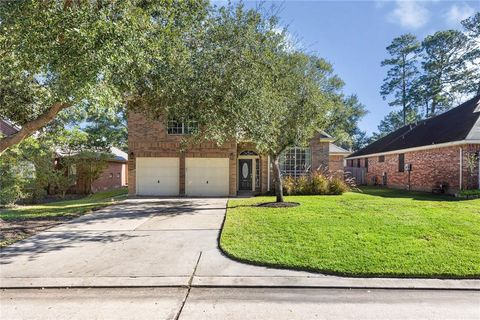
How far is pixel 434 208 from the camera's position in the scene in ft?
34.7

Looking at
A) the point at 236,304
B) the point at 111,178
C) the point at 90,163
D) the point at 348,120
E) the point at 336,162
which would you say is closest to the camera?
the point at 236,304

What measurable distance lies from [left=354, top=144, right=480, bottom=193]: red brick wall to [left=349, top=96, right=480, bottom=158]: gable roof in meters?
0.51

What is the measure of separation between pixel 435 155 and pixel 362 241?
13.7 metres

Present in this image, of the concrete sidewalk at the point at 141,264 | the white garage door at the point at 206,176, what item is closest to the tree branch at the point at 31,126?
the concrete sidewalk at the point at 141,264

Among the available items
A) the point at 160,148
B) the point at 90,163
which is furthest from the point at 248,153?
the point at 90,163

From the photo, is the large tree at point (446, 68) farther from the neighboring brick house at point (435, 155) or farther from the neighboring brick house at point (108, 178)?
the neighboring brick house at point (108, 178)

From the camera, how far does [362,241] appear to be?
6.48m

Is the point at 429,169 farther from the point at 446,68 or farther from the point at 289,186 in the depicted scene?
the point at 446,68

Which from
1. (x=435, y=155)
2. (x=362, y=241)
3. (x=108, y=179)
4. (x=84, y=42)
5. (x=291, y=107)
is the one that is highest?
(x=84, y=42)

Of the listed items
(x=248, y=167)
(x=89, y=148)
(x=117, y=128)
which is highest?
(x=117, y=128)

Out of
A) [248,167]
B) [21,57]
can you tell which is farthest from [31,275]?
[248,167]

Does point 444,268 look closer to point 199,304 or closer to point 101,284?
point 199,304

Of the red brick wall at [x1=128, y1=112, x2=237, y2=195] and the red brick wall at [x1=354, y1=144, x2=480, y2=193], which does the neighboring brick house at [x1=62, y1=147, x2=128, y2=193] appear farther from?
the red brick wall at [x1=354, y1=144, x2=480, y2=193]

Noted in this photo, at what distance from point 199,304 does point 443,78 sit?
3786cm
